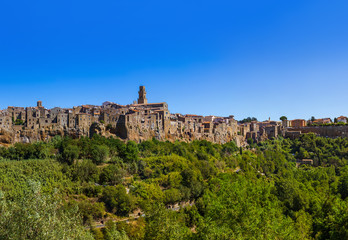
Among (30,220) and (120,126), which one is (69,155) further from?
(30,220)

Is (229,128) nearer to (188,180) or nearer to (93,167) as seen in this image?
(188,180)

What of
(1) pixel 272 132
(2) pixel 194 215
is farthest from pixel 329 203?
(1) pixel 272 132

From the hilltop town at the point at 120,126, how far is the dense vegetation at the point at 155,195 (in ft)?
11.4

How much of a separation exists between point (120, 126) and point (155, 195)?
2005cm

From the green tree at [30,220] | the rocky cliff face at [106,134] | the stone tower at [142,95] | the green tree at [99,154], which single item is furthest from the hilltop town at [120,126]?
the green tree at [30,220]

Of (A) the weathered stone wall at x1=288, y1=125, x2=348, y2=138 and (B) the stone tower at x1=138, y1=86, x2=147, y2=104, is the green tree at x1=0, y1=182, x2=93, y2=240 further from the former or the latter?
(A) the weathered stone wall at x1=288, y1=125, x2=348, y2=138

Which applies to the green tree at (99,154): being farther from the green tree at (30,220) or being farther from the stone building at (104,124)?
the green tree at (30,220)

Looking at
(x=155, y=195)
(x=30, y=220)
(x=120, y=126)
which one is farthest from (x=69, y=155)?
(x=30, y=220)

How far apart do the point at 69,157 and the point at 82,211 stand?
10.8 metres

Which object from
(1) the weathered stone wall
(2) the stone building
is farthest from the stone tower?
(1) the weathered stone wall

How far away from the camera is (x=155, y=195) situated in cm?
3522

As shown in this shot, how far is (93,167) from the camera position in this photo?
3688cm

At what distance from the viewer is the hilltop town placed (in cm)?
4381

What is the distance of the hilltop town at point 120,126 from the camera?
4381cm
